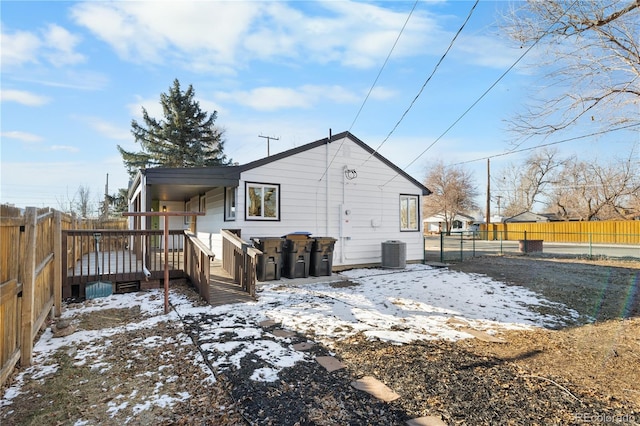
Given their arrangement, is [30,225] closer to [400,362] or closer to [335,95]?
[400,362]

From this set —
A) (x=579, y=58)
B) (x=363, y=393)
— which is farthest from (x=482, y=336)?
(x=579, y=58)

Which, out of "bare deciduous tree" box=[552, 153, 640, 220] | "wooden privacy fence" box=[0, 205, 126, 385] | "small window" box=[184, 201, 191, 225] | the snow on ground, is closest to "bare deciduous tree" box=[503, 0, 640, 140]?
the snow on ground

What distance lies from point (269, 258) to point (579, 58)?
7.34 meters

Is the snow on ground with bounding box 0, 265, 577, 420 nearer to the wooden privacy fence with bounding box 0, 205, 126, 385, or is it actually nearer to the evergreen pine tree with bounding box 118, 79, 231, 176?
the wooden privacy fence with bounding box 0, 205, 126, 385

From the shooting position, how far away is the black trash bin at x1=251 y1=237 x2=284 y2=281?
8078 mm

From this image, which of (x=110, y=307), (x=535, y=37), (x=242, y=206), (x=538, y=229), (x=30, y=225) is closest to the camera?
(x=30, y=225)

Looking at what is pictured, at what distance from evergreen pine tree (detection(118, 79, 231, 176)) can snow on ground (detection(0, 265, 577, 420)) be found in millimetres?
19101

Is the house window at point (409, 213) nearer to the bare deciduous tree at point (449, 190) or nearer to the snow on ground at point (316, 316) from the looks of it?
the snow on ground at point (316, 316)

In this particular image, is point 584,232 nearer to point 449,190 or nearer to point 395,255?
point 449,190

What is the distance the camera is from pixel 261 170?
29.3 feet

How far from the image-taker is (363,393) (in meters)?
2.91

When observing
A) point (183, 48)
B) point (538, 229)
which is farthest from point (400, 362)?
point (538, 229)

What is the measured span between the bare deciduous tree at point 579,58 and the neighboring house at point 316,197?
551 cm

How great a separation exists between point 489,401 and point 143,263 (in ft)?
23.4
